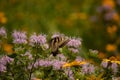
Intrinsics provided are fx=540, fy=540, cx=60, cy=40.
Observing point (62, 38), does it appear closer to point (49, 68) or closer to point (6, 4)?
point (49, 68)

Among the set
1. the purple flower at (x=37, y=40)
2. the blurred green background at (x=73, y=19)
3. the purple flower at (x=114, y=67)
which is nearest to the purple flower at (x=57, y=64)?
the purple flower at (x=37, y=40)

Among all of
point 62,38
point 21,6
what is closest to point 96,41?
point 21,6

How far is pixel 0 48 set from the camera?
265 cm

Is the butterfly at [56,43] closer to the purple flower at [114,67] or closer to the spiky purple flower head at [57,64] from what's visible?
the spiky purple flower head at [57,64]

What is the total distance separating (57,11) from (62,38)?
Answer: 16.5 ft

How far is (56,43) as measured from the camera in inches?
102

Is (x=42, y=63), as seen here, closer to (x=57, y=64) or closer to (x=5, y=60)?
(x=57, y=64)

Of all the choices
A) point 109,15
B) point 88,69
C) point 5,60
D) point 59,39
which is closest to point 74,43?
point 59,39

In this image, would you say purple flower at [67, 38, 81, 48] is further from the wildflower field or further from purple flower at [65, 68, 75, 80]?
purple flower at [65, 68, 75, 80]

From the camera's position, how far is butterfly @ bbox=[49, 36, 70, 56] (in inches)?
102

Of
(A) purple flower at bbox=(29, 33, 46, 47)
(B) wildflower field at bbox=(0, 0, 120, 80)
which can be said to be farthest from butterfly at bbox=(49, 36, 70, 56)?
(A) purple flower at bbox=(29, 33, 46, 47)

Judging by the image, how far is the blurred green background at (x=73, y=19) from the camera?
6906mm

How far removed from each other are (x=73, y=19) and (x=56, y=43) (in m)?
5.16

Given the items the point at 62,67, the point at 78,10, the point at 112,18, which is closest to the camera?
the point at 62,67
